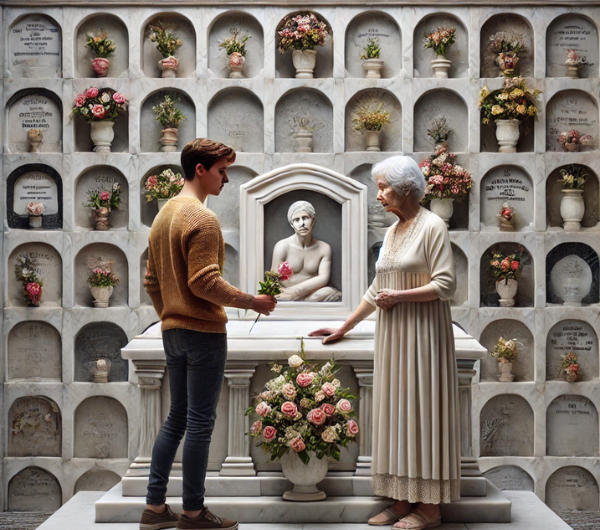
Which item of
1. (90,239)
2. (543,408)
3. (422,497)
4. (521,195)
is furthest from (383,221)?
(422,497)

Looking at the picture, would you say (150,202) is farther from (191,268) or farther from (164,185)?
(191,268)

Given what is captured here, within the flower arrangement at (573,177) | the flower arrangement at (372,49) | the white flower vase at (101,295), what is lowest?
the white flower vase at (101,295)

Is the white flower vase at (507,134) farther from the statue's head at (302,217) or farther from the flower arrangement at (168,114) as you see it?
the flower arrangement at (168,114)

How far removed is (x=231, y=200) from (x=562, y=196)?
214cm

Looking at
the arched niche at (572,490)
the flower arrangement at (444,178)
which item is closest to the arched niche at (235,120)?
the flower arrangement at (444,178)

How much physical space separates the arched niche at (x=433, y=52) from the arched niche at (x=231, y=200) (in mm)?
1285

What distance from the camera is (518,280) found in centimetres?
521

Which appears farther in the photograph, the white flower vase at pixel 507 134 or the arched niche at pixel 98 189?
the arched niche at pixel 98 189

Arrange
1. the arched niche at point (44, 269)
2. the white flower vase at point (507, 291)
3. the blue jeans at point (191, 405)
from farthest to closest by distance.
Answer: the arched niche at point (44, 269) < the white flower vase at point (507, 291) < the blue jeans at point (191, 405)

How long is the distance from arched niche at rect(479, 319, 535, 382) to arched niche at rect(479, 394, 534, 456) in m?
0.15

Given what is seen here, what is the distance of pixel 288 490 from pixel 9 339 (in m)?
2.44

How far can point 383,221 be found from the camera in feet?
17.0

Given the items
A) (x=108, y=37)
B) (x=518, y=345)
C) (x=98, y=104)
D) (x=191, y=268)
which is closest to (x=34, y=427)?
(x=98, y=104)

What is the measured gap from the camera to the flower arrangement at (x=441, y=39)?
5.07m
